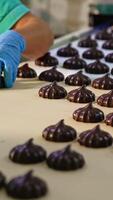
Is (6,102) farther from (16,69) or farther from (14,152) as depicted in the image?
(14,152)

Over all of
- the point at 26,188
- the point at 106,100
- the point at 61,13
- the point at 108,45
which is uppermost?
the point at 61,13

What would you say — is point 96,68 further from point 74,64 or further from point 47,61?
point 47,61

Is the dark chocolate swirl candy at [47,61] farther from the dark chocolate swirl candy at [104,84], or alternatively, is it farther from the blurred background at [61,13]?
the blurred background at [61,13]

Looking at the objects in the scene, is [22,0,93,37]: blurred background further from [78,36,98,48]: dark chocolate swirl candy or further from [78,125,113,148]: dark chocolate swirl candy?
[78,125,113,148]: dark chocolate swirl candy

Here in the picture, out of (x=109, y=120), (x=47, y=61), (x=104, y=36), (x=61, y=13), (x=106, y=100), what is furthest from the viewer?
(x=61, y=13)

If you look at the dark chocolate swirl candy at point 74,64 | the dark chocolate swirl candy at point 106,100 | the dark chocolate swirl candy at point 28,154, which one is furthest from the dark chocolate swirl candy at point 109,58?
the dark chocolate swirl candy at point 28,154

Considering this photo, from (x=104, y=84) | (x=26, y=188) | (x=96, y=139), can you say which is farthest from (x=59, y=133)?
(x=104, y=84)

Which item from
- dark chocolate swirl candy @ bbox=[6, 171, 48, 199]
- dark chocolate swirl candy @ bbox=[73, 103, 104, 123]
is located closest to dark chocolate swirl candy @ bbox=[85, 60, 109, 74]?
dark chocolate swirl candy @ bbox=[73, 103, 104, 123]
